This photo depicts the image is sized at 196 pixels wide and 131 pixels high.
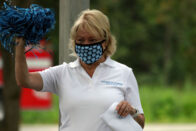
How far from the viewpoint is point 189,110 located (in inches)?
566

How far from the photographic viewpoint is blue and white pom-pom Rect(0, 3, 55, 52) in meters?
2.76

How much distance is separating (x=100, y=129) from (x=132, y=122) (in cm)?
20

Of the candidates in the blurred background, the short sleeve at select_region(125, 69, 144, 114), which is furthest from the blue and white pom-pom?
the blurred background

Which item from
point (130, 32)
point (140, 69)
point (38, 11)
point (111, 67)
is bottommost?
point (140, 69)

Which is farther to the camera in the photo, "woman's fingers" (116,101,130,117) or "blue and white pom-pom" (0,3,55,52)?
"woman's fingers" (116,101,130,117)

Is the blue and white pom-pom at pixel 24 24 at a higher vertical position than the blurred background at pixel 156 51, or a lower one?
higher

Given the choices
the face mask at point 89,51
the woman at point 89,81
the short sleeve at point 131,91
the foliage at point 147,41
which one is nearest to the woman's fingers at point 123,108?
the woman at point 89,81

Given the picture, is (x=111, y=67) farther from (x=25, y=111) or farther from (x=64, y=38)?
(x=25, y=111)

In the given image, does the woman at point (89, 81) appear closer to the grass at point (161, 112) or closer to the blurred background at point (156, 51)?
the blurred background at point (156, 51)

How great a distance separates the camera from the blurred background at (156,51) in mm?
12320

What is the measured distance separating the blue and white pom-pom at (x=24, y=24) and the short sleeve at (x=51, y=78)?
209 mm

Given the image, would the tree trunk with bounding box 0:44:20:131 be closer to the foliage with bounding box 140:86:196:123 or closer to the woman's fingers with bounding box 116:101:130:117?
the woman's fingers with bounding box 116:101:130:117

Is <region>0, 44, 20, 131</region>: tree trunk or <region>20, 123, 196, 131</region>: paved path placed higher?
<region>0, 44, 20, 131</region>: tree trunk

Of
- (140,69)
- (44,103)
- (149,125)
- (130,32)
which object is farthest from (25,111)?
(140,69)
